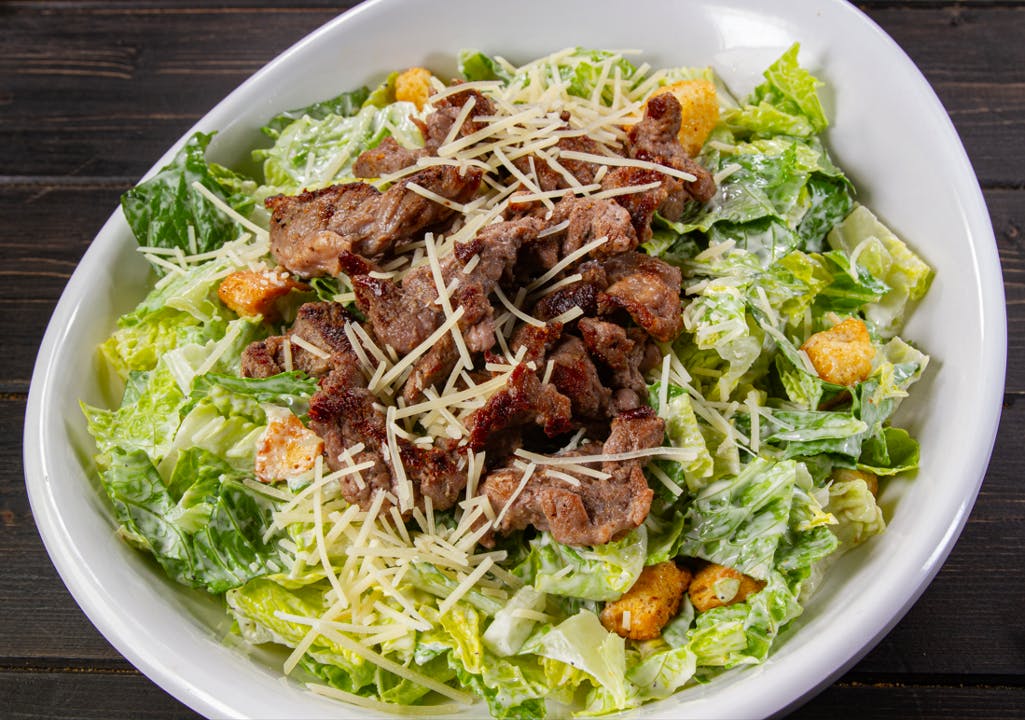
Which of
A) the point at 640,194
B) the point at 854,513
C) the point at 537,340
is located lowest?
the point at 854,513

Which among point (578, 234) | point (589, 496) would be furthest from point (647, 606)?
point (578, 234)

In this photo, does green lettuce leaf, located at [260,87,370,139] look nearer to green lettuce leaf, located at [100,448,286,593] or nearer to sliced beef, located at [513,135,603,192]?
sliced beef, located at [513,135,603,192]

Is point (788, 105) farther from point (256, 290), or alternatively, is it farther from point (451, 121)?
point (256, 290)

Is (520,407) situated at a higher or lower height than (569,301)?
lower

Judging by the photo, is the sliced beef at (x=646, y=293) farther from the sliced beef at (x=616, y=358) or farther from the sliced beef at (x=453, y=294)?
the sliced beef at (x=453, y=294)

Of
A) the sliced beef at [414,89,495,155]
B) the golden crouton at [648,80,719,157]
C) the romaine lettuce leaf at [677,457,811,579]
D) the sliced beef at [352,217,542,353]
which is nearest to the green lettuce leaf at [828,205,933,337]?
the golden crouton at [648,80,719,157]

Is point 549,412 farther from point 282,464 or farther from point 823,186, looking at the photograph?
point 823,186

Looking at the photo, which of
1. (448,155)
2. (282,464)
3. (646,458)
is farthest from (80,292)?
(646,458)
